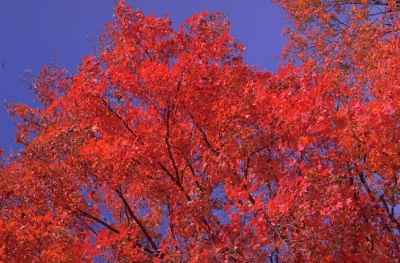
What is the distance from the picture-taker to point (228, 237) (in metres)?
12.6


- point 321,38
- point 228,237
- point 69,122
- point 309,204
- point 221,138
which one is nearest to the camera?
point 309,204

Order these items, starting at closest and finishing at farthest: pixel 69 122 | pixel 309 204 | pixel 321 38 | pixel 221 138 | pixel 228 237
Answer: pixel 309 204, pixel 228 237, pixel 221 138, pixel 69 122, pixel 321 38

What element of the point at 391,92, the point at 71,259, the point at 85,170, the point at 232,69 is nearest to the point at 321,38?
the point at 232,69

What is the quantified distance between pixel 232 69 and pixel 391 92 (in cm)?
550

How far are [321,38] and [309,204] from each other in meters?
15.6

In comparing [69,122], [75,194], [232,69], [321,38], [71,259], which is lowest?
[71,259]

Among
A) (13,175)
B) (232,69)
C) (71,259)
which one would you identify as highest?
(232,69)

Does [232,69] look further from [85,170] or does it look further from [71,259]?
[71,259]

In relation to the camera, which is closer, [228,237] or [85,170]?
[228,237]

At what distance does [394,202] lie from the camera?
41.6 feet

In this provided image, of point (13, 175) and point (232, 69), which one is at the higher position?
point (232, 69)

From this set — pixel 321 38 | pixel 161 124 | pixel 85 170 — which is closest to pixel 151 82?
pixel 161 124

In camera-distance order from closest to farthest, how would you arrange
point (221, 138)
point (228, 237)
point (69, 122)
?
point (228, 237), point (221, 138), point (69, 122)

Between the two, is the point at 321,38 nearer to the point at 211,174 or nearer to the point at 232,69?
the point at 232,69
